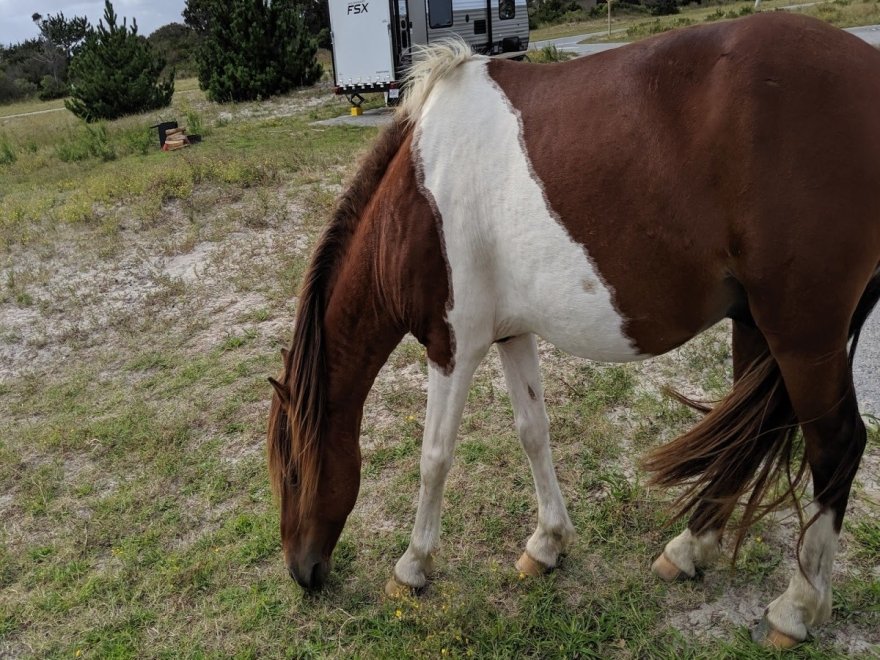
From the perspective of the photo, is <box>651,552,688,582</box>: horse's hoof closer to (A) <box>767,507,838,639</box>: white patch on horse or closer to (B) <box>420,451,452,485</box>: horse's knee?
(A) <box>767,507,838,639</box>: white patch on horse

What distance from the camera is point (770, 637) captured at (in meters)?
2.10

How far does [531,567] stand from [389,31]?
13.4 meters

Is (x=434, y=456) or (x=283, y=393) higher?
(x=283, y=393)

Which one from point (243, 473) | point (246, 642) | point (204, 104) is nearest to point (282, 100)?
point (204, 104)

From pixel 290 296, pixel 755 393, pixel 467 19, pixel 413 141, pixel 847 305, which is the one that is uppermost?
pixel 467 19

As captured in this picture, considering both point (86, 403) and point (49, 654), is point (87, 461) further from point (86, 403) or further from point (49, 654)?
point (49, 654)

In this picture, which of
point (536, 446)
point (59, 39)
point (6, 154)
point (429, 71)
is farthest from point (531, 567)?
point (59, 39)

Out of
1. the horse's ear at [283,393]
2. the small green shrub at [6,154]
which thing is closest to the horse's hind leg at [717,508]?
the horse's ear at [283,393]

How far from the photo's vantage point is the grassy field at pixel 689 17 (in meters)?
17.2

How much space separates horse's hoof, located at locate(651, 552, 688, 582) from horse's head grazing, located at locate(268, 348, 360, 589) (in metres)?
1.21

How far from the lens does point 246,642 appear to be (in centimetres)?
236

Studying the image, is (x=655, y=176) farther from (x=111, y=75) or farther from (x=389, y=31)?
(x=111, y=75)

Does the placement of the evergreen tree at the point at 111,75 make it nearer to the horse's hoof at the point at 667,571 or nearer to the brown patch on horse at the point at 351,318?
the brown patch on horse at the point at 351,318

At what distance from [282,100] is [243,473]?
16.0 meters
